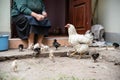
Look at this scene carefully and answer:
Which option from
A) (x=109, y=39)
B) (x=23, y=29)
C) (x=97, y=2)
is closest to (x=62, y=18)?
(x=97, y=2)

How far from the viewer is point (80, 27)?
5367 millimetres

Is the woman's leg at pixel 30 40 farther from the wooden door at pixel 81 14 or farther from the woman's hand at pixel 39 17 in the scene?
the wooden door at pixel 81 14

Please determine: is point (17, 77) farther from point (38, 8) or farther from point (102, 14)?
point (102, 14)

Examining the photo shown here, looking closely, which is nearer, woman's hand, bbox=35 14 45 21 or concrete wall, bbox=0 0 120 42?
woman's hand, bbox=35 14 45 21

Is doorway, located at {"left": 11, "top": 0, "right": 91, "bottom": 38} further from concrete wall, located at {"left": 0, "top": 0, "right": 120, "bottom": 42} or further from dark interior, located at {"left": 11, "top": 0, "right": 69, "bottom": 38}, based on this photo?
concrete wall, located at {"left": 0, "top": 0, "right": 120, "bottom": 42}

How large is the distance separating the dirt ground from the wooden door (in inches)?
43.9

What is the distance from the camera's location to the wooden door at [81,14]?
505 cm

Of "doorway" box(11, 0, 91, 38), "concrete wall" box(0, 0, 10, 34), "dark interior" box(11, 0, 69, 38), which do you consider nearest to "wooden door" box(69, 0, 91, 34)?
"doorway" box(11, 0, 91, 38)

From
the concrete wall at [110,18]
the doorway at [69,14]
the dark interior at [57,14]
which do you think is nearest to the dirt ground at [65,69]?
the concrete wall at [110,18]

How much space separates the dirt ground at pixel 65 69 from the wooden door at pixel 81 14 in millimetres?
1115

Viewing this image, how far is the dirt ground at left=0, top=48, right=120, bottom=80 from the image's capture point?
2803mm

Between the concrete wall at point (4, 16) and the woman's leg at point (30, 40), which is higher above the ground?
the concrete wall at point (4, 16)

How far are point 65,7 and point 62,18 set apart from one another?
0.37 meters

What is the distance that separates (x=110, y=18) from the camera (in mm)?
5277
